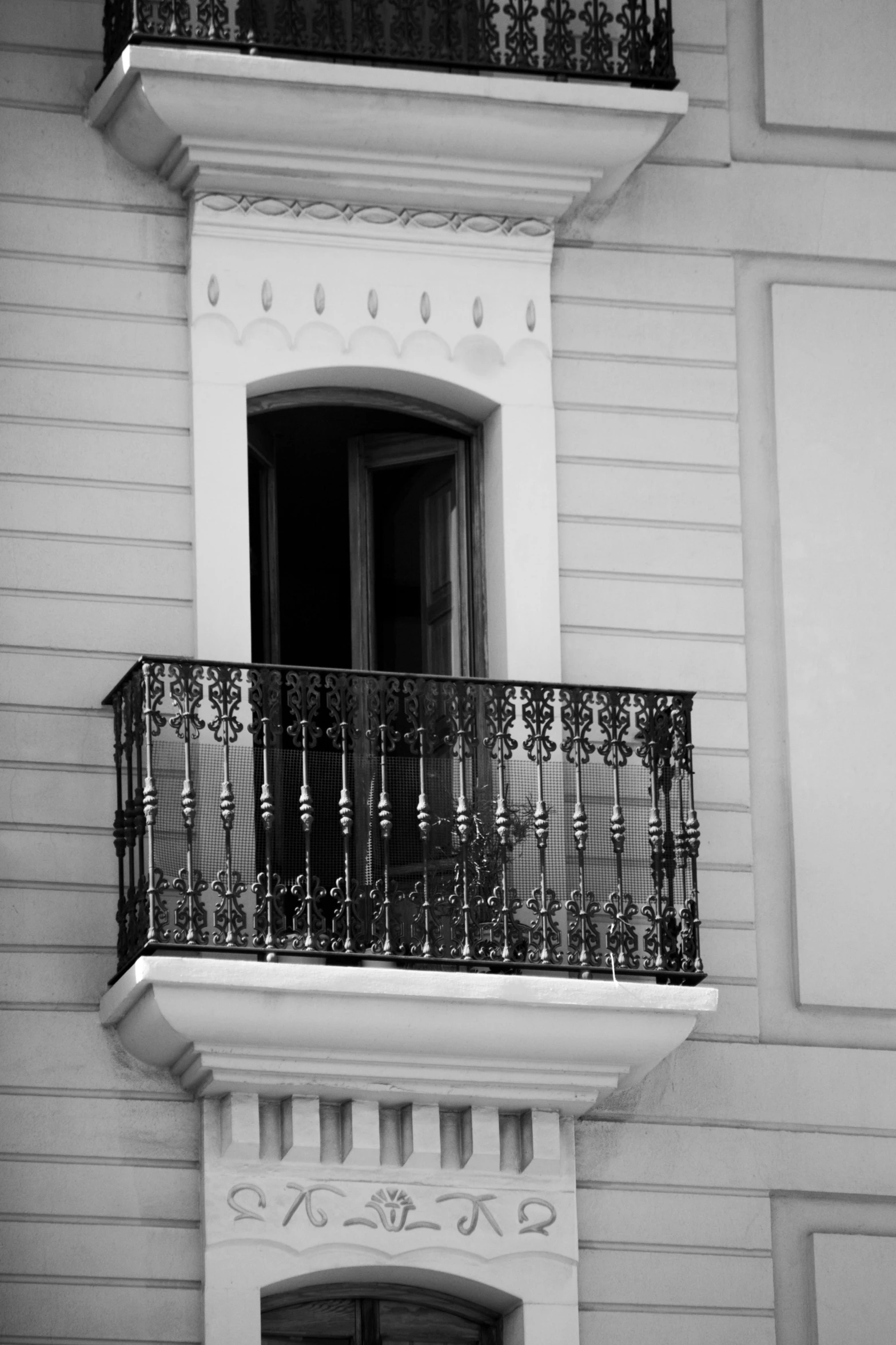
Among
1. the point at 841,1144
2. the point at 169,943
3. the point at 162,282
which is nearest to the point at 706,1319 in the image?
the point at 841,1144

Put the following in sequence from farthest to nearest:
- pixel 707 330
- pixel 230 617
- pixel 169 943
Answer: pixel 707 330 → pixel 230 617 → pixel 169 943

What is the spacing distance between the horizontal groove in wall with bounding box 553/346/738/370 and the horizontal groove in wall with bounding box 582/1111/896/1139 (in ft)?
10.6

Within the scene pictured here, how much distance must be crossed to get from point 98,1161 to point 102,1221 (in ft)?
0.75

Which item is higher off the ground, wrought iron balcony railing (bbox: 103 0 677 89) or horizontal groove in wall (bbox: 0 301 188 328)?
wrought iron balcony railing (bbox: 103 0 677 89)

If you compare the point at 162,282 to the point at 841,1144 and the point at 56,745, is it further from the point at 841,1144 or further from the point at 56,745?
the point at 841,1144

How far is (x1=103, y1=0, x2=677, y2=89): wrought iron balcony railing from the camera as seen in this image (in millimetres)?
13156

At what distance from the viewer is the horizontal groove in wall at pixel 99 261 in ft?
43.0

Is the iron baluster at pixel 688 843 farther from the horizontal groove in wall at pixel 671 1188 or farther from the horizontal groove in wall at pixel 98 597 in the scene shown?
the horizontal groove in wall at pixel 98 597

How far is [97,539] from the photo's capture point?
12.9 metres

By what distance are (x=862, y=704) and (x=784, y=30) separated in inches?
122

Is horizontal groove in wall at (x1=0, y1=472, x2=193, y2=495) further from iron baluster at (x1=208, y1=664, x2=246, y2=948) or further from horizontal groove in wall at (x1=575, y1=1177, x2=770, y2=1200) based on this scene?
horizontal groove in wall at (x1=575, y1=1177, x2=770, y2=1200)

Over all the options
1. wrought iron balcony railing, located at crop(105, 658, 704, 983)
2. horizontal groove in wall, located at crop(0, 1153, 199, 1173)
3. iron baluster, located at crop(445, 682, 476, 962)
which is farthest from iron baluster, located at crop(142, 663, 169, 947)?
iron baluster, located at crop(445, 682, 476, 962)

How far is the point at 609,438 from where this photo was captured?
13516mm

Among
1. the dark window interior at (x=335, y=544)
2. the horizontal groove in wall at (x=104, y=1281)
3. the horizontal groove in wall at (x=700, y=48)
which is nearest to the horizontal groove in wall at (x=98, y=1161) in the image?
the horizontal groove in wall at (x=104, y=1281)
